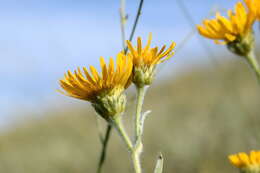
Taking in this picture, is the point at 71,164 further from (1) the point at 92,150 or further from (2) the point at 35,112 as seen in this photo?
(2) the point at 35,112

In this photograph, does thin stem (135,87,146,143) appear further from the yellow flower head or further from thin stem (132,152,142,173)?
the yellow flower head

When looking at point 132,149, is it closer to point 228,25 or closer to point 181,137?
point 228,25

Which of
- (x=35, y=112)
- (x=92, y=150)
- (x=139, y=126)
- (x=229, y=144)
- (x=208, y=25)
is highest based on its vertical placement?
(x=35, y=112)

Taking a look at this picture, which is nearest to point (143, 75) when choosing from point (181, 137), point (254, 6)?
Result: point (254, 6)

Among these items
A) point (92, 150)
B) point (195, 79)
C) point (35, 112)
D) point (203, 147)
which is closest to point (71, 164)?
point (92, 150)

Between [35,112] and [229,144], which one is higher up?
[35,112]

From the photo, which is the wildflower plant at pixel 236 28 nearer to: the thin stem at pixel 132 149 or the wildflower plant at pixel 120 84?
the wildflower plant at pixel 120 84

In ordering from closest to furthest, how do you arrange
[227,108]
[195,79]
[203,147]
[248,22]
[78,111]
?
[248,22] → [203,147] → [227,108] → [195,79] → [78,111]

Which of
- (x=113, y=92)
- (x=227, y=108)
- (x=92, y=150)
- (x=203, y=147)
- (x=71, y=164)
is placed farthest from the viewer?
(x=92, y=150)

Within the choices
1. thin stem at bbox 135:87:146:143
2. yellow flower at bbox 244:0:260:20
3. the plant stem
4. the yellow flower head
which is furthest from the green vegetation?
thin stem at bbox 135:87:146:143
